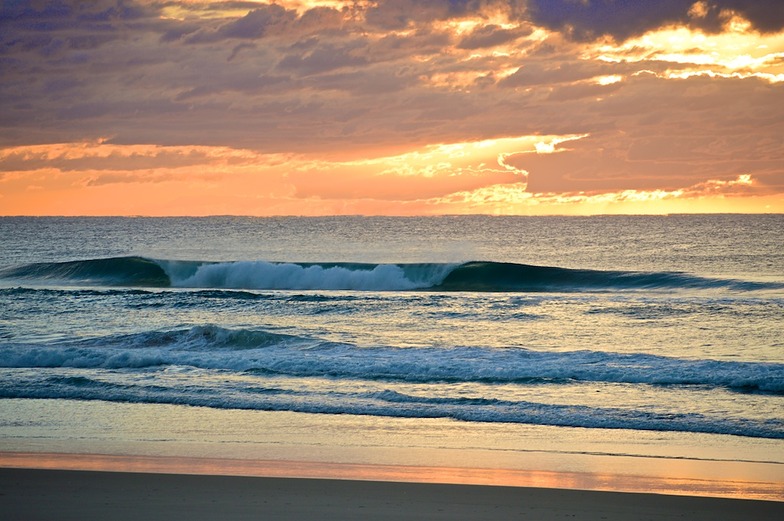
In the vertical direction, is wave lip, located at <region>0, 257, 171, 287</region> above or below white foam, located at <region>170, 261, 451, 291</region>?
above

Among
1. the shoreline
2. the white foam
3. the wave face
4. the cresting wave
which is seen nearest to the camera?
the shoreline

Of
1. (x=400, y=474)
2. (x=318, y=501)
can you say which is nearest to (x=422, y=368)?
(x=400, y=474)

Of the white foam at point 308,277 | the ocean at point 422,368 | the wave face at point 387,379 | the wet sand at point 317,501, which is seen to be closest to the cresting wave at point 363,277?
the white foam at point 308,277

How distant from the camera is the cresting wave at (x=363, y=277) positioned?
37562mm

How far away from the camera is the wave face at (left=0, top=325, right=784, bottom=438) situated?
1208 centimetres

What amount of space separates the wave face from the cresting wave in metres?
19.8

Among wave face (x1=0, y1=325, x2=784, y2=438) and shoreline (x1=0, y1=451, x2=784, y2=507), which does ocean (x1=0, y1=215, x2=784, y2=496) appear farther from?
shoreline (x1=0, y1=451, x2=784, y2=507)

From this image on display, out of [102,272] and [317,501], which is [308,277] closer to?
[102,272]

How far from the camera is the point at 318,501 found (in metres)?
7.84

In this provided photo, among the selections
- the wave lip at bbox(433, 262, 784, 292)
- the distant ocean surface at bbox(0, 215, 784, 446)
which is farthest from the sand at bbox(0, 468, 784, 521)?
the wave lip at bbox(433, 262, 784, 292)

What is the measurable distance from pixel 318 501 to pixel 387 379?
7.02 meters

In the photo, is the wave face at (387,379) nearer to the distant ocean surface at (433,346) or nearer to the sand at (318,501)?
the distant ocean surface at (433,346)

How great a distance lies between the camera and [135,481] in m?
8.51

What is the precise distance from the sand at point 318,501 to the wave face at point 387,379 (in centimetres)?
359
